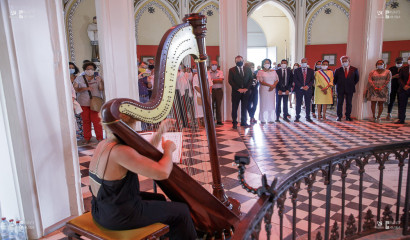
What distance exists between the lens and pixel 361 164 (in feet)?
7.52

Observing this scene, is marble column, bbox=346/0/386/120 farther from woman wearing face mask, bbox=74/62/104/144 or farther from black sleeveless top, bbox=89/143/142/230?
black sleeveless top, bbox=89/143/142/230

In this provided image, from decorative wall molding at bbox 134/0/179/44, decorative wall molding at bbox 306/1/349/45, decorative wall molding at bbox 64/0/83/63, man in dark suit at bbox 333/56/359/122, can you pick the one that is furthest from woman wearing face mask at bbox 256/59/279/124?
decorative wall molding at bbox 306/1/349/45

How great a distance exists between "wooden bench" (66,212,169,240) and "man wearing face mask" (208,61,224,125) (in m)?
6.56

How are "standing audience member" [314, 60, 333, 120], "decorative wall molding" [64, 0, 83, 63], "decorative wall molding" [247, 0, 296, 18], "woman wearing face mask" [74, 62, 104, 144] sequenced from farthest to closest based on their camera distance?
1. "decorative wall molding" [247, 0, 296, 18]
2. "decorative wall molding" [64, 0, 83, 63]
3. "standing audience member" [314, 60, 333, 120]
4. "woman wearing face mask" [74, 62, 104, 144]

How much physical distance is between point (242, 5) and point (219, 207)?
7498 millimetres

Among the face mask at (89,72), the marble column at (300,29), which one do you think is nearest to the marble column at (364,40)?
the marble column at (300,29)

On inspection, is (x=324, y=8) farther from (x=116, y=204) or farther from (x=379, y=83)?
(x=116, y=204)

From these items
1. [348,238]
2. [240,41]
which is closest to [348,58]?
[240,41]

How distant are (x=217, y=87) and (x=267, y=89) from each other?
1.37 meters

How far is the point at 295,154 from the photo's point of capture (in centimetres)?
525

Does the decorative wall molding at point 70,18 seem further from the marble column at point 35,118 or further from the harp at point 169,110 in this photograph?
the harp at point 169,110

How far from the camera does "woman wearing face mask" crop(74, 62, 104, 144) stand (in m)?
6.23

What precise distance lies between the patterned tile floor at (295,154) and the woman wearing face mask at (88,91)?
53cm

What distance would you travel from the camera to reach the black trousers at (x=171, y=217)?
1.87m
